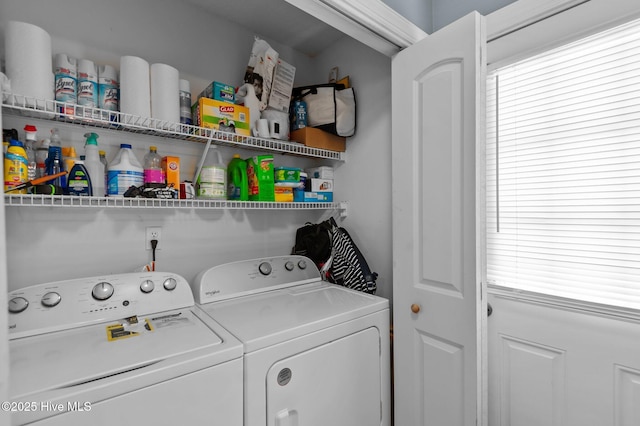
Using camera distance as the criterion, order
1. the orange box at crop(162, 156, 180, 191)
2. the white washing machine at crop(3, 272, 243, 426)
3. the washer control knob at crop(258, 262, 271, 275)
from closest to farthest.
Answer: the white washing machine at crop(3, 272, 243, 426) < the orange box at crop(162, 156, 180, 191) < the washer control knob at crop(258, 262, 271, 275)

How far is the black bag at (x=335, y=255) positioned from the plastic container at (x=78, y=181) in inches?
51.2

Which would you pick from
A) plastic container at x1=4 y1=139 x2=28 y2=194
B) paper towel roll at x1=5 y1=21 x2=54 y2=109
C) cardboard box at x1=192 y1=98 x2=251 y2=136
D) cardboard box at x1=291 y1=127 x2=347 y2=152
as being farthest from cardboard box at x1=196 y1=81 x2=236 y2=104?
plastic container at x1=4 y1=139 x2=28 y2=194

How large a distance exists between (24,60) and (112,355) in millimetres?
1185

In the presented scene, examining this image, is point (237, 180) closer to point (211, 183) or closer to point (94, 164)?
point (211, 183)

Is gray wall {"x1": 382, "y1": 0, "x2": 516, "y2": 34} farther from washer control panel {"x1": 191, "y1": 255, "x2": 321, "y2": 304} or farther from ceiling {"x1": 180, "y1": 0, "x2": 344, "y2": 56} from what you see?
washer control panel {"x1": 191, "y1": 255, "x2": 321, "y2": 304}

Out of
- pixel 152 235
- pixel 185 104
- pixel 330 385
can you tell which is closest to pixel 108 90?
pixel 185 104

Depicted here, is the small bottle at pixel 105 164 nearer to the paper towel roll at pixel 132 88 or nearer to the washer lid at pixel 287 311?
the paper towel roll at pixel 132 88

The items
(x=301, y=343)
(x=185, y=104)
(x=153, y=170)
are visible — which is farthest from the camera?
(x=185, y=104)

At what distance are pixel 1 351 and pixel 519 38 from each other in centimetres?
212

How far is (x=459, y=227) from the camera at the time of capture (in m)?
1.40

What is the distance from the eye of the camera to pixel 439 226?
1.46 m

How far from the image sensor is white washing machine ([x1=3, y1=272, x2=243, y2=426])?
89cm

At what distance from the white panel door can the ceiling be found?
31.7 inches

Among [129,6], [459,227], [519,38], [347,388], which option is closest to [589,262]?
[459,227]
